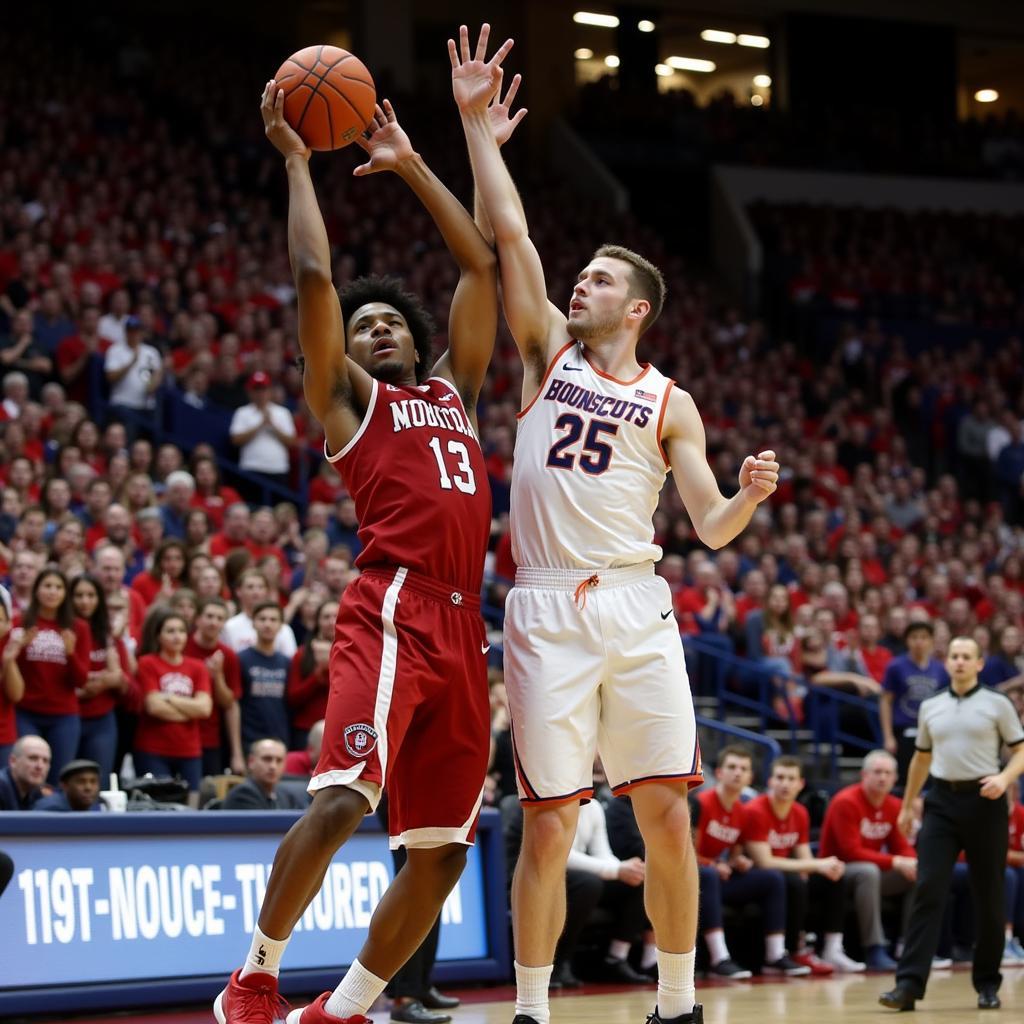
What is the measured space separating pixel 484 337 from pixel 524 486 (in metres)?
0.52

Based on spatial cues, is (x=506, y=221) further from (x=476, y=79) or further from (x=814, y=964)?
(x=814, y=964)

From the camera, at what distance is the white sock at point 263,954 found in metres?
4.77

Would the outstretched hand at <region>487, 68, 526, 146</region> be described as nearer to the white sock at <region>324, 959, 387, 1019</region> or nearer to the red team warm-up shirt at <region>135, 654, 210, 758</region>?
the white sock at <region>324, 959, 387, 1019</region>

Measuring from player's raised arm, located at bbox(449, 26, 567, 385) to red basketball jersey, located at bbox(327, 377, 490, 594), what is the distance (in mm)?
471

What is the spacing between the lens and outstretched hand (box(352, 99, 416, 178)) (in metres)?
5.43

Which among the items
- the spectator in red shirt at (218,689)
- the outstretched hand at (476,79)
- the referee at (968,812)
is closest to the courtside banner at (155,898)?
the spectator in red shirt at (218,689)

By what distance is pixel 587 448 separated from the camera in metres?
5.37

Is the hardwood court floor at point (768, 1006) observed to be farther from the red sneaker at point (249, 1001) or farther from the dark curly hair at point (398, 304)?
the dark curly hair at point (398, 304)

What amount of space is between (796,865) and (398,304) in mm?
6521

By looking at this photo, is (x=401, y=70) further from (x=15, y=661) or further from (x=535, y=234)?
(x=15, y=661)

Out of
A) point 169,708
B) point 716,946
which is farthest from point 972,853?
point 169,708

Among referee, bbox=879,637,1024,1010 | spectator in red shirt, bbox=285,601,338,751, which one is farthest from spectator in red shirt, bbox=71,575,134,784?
referee, bbox=879,637,1024,1010

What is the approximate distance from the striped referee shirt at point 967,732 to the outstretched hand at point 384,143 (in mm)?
5250

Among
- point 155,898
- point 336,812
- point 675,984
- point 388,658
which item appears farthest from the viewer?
point 155,898
